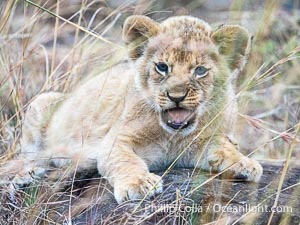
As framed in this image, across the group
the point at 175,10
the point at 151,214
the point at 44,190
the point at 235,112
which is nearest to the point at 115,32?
the point at 175,10

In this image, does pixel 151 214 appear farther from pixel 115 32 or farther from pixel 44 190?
pixel 115 32

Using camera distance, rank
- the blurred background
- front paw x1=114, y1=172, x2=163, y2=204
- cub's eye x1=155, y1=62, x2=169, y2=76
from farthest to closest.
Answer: the blurred background
cub's eye x1=155, y1=62, x2=169, y2=76
front paw x1=114, y1=172, x2=163, y2=204

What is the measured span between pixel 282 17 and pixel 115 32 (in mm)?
1547

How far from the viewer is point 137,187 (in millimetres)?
3568

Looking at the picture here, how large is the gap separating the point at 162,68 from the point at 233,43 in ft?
1.28

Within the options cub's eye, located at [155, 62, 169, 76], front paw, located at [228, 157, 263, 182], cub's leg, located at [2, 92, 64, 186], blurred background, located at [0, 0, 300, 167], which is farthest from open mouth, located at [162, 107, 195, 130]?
cub's leg, located at [2, 92, 64, 186]

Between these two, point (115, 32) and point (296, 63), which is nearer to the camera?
point (296, 63)

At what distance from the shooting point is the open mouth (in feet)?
12.2

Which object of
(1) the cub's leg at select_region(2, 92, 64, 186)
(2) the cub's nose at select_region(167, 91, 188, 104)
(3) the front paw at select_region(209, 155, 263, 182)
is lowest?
(1) the cub's leg at select_region(2, 92, 64, 186)

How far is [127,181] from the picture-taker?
11.9 feet

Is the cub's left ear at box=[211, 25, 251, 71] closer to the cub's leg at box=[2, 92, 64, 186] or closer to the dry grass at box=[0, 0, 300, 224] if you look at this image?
the dry grass at box=[0, 0, 300, 224]

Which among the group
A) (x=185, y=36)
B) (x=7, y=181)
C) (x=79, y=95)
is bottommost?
(x=7, y=181)

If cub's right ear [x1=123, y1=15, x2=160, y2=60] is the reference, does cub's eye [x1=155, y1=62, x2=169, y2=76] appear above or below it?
below

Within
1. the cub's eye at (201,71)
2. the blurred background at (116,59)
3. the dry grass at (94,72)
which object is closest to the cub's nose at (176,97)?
the cub's eye at (201,71)
